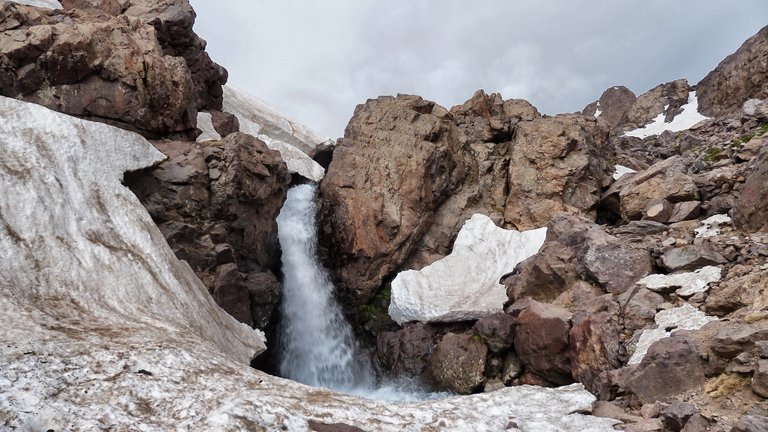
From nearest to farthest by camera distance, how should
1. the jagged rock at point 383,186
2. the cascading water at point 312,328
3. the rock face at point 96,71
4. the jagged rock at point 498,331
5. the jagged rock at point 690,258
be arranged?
the jagged rock at point 690,258 → the jagged rock at point 498,331 → the rock face at point 96,71 → the cascading water at point 312,328 → the jagged rock at point 383,186

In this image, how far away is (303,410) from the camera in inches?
371

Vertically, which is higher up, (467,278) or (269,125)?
(269,125)

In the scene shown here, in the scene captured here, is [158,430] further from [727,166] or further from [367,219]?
[727,166]

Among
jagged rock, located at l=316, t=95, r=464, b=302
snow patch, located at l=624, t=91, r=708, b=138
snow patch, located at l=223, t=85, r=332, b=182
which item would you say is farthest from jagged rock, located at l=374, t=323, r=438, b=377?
snow patch, located at l=624, t=91, r=708, b=138

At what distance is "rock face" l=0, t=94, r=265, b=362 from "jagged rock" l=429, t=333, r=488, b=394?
28.5 feet

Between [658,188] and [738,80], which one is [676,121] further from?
[658,188]

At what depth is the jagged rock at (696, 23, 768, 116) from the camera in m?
60.0

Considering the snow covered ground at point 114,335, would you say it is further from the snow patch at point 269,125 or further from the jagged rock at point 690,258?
the snow patch at point 269,125

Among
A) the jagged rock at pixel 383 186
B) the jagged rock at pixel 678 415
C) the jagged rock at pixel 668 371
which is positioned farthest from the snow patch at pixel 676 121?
the jagged rock at pixel 678 415

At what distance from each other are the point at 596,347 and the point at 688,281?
351 centimetres

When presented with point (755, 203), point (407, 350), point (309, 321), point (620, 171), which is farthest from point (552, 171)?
point (309, 321)

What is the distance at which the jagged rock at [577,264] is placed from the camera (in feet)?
58.7

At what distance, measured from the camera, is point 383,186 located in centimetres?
3212

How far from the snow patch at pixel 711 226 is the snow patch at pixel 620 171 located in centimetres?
1661
